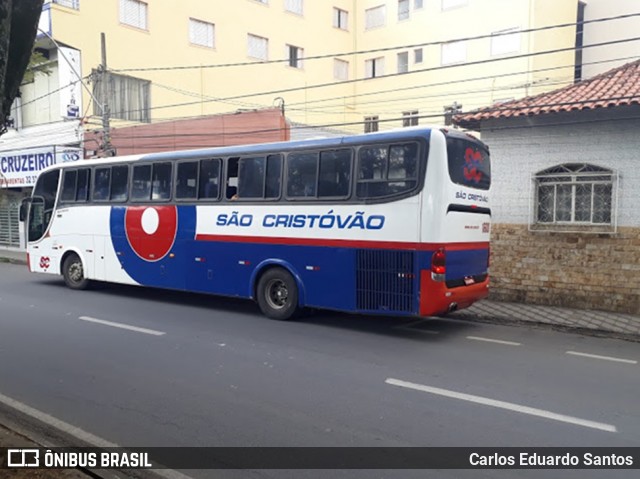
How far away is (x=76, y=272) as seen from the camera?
43.0 feet

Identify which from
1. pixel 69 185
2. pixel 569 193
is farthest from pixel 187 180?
pixel 569 193

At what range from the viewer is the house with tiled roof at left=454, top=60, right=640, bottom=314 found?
10.4 metres

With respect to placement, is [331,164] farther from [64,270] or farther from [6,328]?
[64,270]

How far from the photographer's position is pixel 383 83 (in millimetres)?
33469

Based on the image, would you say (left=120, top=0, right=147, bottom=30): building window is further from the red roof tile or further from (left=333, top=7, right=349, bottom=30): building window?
the red roof tile

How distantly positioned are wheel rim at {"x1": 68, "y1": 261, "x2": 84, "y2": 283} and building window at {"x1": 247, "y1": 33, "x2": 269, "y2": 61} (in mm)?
19141

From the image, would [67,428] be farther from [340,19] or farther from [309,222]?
[340,19]

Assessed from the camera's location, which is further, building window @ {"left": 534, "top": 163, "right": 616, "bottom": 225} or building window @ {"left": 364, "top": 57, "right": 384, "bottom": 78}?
building window @ {"left": 364, "top": 57, "right": 384, "bottom": 78}

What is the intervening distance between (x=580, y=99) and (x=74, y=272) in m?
11.9

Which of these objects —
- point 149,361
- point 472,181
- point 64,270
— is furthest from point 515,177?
point 64,270

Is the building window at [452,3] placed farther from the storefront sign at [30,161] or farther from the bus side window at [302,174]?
the bus side window at [302,174]

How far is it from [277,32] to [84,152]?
1425 centimetres

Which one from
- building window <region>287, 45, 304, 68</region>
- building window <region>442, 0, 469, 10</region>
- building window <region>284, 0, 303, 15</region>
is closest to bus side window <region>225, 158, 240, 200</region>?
building window <region>287, 45, 304, 68</region>

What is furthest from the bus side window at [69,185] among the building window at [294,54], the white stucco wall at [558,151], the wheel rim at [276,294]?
the building window at [294,54]
